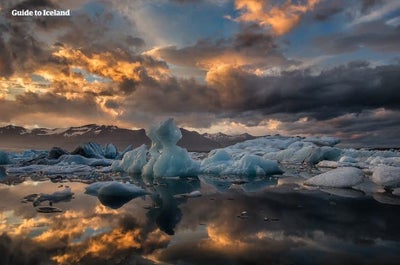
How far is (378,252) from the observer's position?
4.71 meters

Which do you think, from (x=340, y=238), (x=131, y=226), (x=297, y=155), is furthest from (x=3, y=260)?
(x=297, y=155)

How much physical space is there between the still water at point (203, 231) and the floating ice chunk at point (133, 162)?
1065cm

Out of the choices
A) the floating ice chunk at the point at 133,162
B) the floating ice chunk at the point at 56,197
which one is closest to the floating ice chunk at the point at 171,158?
the floating ice chunk at the point at 133,162

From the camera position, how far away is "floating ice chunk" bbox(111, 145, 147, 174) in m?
20.0

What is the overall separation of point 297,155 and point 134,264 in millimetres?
33453

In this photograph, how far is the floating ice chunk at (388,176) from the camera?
41.3ft

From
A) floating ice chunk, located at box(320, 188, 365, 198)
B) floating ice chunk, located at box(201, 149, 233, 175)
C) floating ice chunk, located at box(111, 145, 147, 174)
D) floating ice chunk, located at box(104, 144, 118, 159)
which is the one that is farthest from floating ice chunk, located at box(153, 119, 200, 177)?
floating ice chunk, located at box(104, 144, 118, 159)

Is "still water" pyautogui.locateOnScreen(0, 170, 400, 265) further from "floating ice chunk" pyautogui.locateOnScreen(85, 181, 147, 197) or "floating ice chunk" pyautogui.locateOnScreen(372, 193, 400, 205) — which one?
"floating ice chunk" pyautogui.locateOnScreen(85, 181, 147, 197)

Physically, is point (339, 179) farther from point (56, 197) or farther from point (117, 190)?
point (56, 197)

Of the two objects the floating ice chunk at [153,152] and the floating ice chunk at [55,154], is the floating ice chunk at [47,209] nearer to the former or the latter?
the floating ice chunk at [153,152]

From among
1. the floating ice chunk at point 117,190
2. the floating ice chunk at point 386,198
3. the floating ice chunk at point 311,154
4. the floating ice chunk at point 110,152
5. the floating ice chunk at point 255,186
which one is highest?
the floating ice chunk at point 110,152

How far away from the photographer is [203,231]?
5.88 m

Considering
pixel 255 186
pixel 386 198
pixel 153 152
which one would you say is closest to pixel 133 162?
pixel 153 152

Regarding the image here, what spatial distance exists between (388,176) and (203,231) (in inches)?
393
